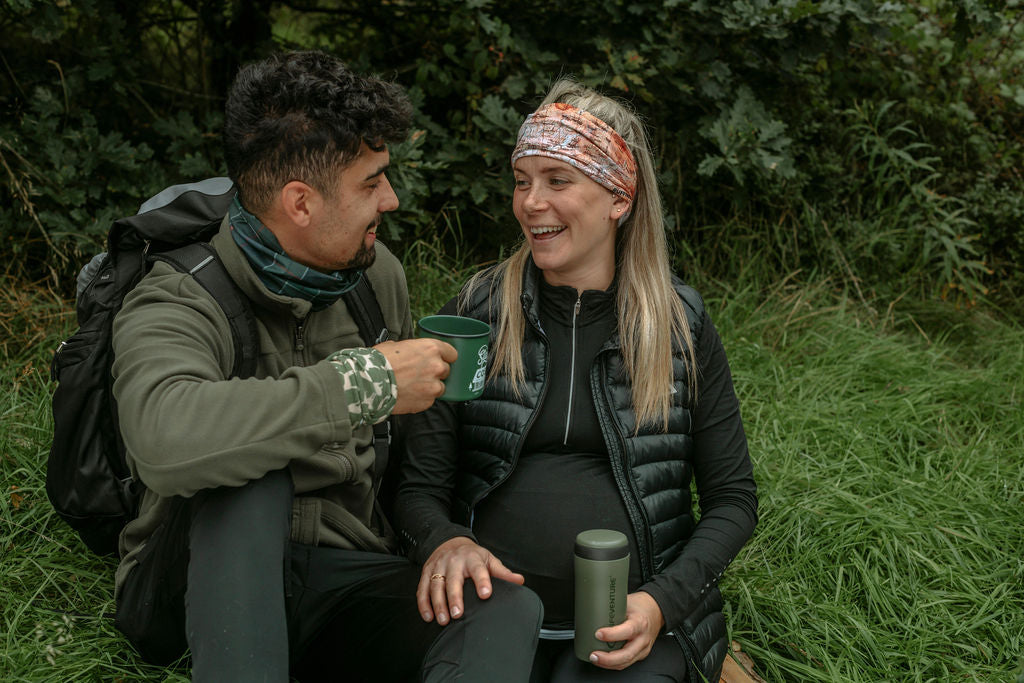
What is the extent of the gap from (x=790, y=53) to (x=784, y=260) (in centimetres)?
122

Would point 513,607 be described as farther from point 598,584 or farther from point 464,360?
point 464,360

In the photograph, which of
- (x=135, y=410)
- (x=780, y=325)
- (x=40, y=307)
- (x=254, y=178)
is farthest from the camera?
(x=780, y=325)

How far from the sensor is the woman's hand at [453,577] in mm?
1998

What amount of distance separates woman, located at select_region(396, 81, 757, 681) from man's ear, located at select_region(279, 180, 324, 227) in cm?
57

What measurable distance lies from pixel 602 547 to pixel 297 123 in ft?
3.90

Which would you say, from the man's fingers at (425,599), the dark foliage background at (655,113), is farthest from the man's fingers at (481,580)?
the dark foliage background at (655,113)

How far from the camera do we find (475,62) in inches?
163

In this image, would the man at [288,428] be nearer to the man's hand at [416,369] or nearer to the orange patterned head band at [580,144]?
the man's hand at [416,369]

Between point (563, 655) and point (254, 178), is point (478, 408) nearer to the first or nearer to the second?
point (563, 655)

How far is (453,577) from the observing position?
2027mm

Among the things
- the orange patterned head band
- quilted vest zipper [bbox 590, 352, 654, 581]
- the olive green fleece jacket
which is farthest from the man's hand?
the orange patterned head band

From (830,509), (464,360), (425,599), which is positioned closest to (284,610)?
(425,599)

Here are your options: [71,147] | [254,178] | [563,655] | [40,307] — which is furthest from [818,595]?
[71,147]

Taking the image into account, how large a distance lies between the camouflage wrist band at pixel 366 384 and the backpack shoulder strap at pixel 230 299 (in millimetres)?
295
